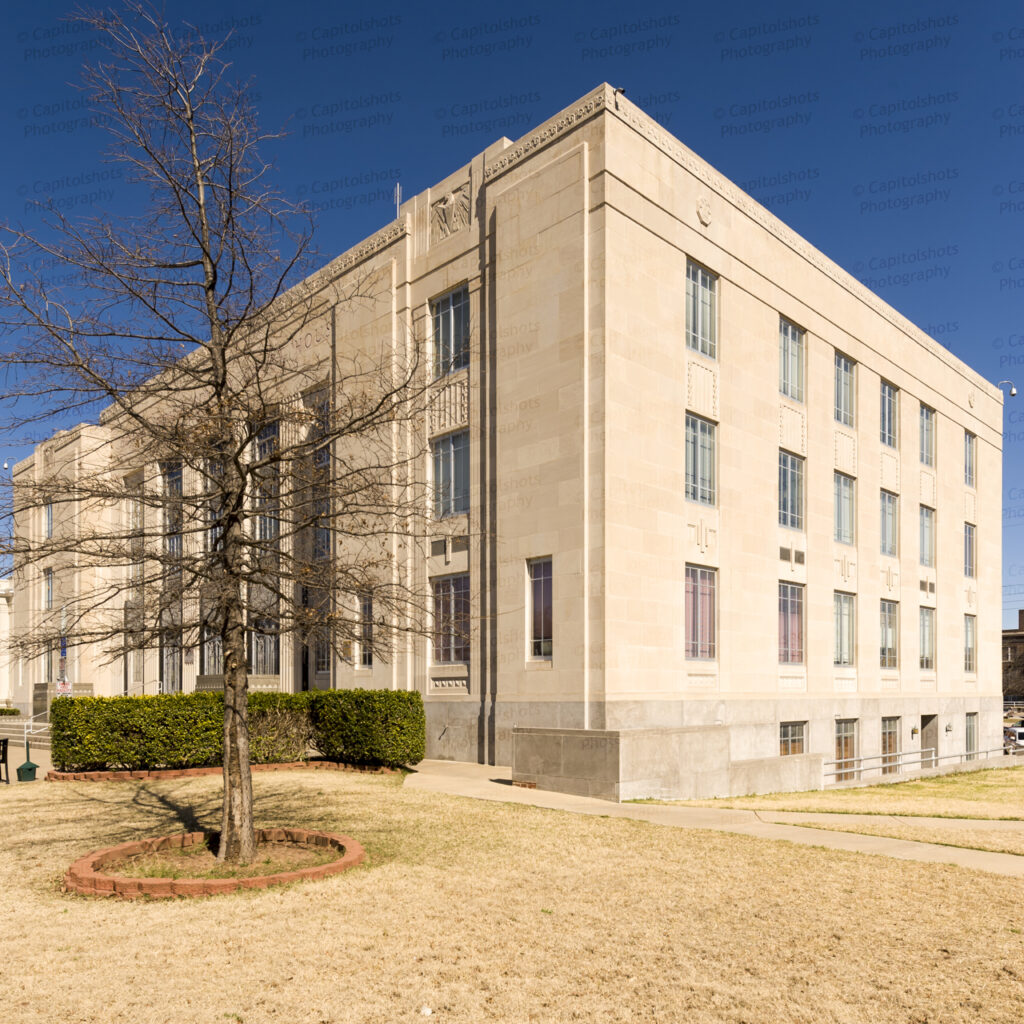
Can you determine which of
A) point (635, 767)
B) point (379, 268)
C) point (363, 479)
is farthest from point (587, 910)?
point (379, 268)

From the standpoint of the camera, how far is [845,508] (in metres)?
33.2

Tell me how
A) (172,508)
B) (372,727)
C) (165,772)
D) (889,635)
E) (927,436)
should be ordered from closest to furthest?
(172,508), (165,772), (372,727), (889,635), (927,436)

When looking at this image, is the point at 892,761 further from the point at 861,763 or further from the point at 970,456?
the point at 970,456

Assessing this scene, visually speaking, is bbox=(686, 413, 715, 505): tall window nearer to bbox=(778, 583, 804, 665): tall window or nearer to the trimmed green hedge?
bbox=(778, 583, 804, 665): tall window

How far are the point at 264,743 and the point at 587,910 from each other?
14.3 meters

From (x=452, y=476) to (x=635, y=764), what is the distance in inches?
431

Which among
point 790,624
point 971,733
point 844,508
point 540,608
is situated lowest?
point 971,733

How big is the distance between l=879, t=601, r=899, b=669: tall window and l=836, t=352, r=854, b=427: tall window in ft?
23.8

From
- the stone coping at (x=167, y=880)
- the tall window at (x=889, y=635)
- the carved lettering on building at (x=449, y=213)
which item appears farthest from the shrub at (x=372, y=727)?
the tall window at (x=889, y=635)

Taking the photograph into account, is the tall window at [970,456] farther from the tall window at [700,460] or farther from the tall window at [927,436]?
the tall window at [700,460]

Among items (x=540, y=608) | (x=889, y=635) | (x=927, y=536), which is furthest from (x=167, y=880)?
(x=927, y=536)

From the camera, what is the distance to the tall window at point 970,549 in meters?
42.8

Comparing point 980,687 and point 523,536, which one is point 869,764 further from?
point 523,536

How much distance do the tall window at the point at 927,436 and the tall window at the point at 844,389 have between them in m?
7.04
